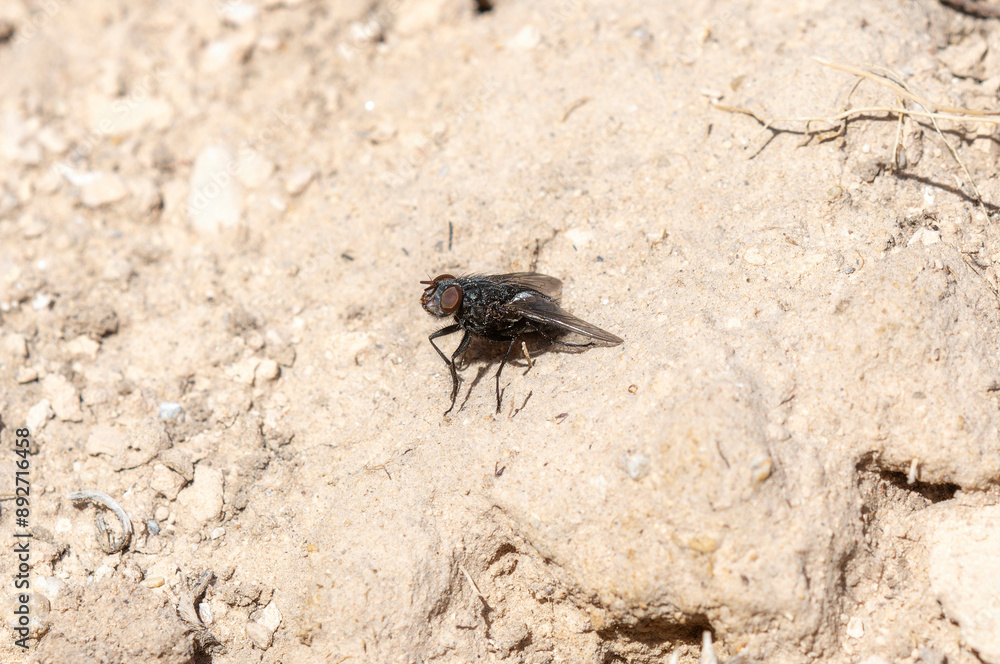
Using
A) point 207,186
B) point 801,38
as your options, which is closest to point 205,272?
point 207,186

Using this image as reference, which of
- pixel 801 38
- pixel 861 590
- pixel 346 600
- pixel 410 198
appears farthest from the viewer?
pixel 410 198

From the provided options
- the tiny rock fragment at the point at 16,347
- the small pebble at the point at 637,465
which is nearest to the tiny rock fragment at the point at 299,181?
the tiny rock fragment at the point at 16,347

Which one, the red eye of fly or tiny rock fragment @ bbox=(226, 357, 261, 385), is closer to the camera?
the red eye of fly

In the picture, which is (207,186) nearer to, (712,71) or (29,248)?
(29,248)

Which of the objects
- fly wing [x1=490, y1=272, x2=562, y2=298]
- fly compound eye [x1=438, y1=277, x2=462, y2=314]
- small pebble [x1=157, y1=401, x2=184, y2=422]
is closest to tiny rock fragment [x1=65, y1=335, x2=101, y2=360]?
small pebble [x1=157, y1=401, x2=184, y2=422]

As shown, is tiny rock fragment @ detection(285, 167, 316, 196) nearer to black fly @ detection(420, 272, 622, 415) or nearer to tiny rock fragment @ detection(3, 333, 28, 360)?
black fly @ detection(420, 272, 622, 415)

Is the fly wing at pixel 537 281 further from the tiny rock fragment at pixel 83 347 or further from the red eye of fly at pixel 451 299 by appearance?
the tiny rock fragment at pixel 83 347
